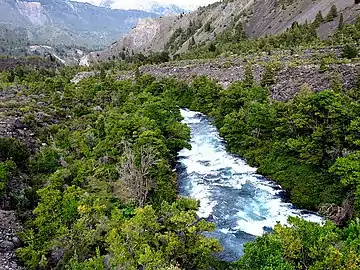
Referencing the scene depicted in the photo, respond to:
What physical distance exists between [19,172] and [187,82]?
183ft

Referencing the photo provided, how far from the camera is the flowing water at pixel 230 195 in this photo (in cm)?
3881

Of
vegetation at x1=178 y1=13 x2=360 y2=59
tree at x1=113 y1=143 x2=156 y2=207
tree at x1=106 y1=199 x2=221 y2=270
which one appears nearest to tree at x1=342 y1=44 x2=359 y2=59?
vegetation at x1=178 y1=13 x2=360 y2=59

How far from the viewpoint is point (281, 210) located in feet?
139

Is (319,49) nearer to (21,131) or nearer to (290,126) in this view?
(290,126)

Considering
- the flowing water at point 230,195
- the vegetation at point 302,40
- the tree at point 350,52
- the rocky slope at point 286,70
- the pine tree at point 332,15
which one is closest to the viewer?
the flowing water at point 230,195

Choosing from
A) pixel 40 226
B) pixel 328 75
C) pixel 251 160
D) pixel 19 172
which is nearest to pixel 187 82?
pixel 328 75

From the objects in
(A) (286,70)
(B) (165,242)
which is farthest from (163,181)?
(A) (286,70)

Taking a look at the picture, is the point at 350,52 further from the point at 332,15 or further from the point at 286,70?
the point at 332,15

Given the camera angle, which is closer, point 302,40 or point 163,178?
point 163,178

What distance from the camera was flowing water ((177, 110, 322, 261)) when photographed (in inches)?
1528

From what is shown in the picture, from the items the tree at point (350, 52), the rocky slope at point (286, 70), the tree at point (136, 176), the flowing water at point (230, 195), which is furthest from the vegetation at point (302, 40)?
the tree at point (136, 176)

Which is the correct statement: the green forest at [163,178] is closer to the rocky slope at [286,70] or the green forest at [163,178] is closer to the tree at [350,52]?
the tree at [350,52]

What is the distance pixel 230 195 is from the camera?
46406 mm

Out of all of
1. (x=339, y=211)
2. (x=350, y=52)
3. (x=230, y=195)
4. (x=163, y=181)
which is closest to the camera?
(x=339, y=211)
